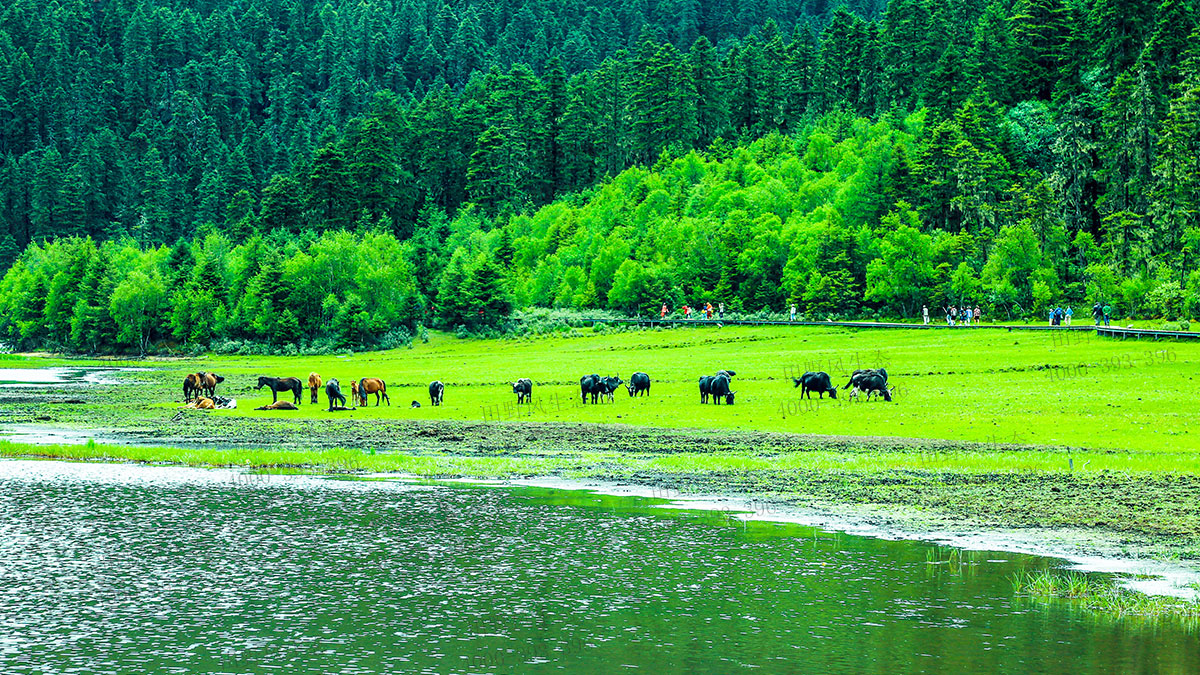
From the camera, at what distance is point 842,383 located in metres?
68.4

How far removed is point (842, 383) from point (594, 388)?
16.4 m

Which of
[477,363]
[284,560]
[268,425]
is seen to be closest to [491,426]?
[268,425]

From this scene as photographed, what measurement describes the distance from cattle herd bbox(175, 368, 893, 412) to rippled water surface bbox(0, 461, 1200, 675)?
28411 mm

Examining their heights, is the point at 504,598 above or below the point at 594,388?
below

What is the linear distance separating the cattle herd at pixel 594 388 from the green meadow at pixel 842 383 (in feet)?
3.02

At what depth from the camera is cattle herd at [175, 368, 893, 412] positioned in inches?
2282

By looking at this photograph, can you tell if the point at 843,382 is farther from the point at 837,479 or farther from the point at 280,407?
the point at 837,479

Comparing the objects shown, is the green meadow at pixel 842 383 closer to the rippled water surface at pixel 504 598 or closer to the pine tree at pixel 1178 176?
the rippled water surface at pixel 504 598

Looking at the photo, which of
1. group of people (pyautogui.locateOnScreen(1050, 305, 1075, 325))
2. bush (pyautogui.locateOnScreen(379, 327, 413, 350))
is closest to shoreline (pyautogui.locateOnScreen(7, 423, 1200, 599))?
group of people (pyautogui.locateOnScreen(1050, 305, 1075, 325))

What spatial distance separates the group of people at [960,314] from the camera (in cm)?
10425

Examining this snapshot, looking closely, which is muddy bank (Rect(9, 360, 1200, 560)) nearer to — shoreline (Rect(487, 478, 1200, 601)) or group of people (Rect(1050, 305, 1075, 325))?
shoreline (Rect(487, 478, 1200, 601))

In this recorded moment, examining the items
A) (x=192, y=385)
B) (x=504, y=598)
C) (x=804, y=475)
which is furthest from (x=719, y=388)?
(x=504, y=598)

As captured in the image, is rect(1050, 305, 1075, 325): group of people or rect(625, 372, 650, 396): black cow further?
rect(1050, 305, 1075, 325): group of people

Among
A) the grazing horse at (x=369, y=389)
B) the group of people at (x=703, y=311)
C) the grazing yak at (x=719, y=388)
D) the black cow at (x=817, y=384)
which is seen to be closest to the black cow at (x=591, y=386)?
the grazing yak at (x=719, y=388)
